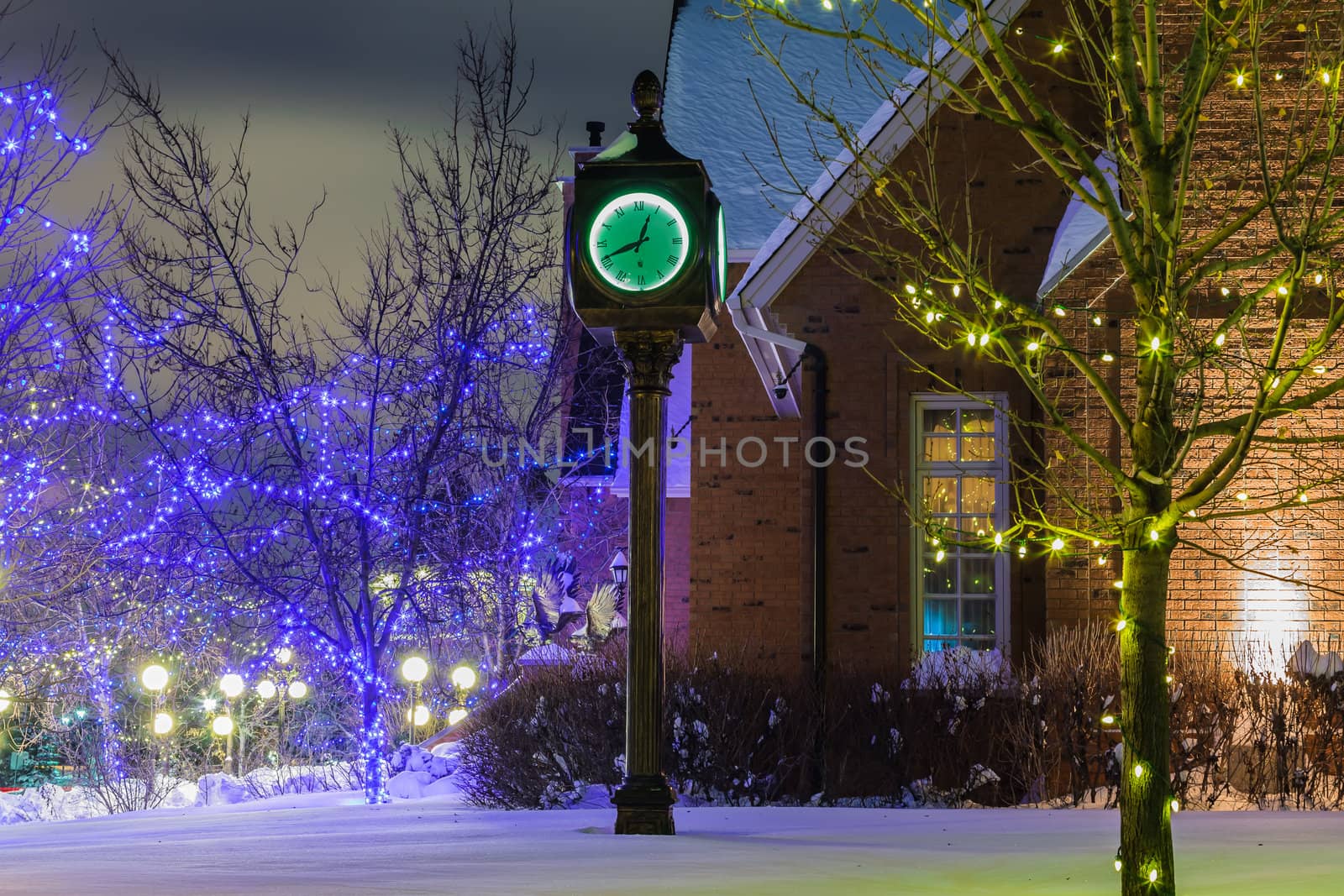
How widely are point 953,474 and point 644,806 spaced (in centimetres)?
651

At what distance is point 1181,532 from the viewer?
434 inches

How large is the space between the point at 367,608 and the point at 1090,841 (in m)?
9.51

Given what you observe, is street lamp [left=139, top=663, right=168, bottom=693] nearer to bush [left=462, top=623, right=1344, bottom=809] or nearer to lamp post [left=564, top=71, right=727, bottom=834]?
bush [left=462, top=623, right=1344, bottom=809]

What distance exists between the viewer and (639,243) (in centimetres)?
720

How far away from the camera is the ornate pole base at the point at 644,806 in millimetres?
6719

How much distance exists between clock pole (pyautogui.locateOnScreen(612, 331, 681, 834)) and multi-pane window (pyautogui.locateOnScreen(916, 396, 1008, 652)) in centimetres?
551

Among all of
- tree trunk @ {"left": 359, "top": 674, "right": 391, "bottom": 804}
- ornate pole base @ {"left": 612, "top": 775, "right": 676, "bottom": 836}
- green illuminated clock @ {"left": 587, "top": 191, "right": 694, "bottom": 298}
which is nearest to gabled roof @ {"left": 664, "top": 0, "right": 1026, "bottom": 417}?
green illuminated clock @ {"left": 587, "top": 191, "right": 694, "bottom": 298}

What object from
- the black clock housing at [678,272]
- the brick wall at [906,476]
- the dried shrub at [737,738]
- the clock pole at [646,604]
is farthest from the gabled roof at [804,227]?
the clock pole at [646,604]

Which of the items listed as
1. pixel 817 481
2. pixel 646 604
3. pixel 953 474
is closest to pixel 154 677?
pixel 817 481

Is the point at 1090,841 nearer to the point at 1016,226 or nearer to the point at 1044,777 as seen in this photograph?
the point at 1044,777

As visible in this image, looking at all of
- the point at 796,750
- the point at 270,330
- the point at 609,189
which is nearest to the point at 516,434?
the point at 270,330

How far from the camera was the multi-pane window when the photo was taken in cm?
1223

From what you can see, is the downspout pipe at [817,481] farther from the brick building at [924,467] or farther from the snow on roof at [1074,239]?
the snow on roof at [1074,239]

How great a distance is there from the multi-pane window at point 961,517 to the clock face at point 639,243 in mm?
5612
